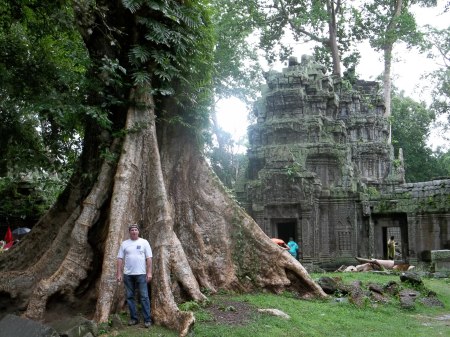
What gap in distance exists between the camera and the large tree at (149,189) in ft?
22.1

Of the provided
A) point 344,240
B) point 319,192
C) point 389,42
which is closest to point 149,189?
point 319,192

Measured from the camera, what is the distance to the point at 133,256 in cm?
603

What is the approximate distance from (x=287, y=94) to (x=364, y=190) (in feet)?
17.7

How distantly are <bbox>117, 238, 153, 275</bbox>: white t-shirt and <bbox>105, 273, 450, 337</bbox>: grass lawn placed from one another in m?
0.67

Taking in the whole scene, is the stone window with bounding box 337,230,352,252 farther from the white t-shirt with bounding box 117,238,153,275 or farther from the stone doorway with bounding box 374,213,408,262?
the white t-shirt with bounding box 117,238,153,275

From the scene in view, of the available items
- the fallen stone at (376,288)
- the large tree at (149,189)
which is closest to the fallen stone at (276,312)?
the large tree at (149,189)

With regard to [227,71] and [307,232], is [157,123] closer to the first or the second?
[307,232]

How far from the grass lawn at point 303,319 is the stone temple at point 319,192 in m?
9.60

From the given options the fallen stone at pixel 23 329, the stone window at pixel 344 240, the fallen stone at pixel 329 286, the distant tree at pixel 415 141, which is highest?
the distant tree at pixel 415 141

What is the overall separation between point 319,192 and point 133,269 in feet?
47.5

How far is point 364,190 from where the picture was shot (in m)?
20.5

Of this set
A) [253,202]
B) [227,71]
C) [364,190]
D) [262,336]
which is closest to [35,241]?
[262,336]

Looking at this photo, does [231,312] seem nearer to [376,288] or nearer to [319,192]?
[376,288]

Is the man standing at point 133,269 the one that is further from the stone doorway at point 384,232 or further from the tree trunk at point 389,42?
the tree trunk at point 389,42
